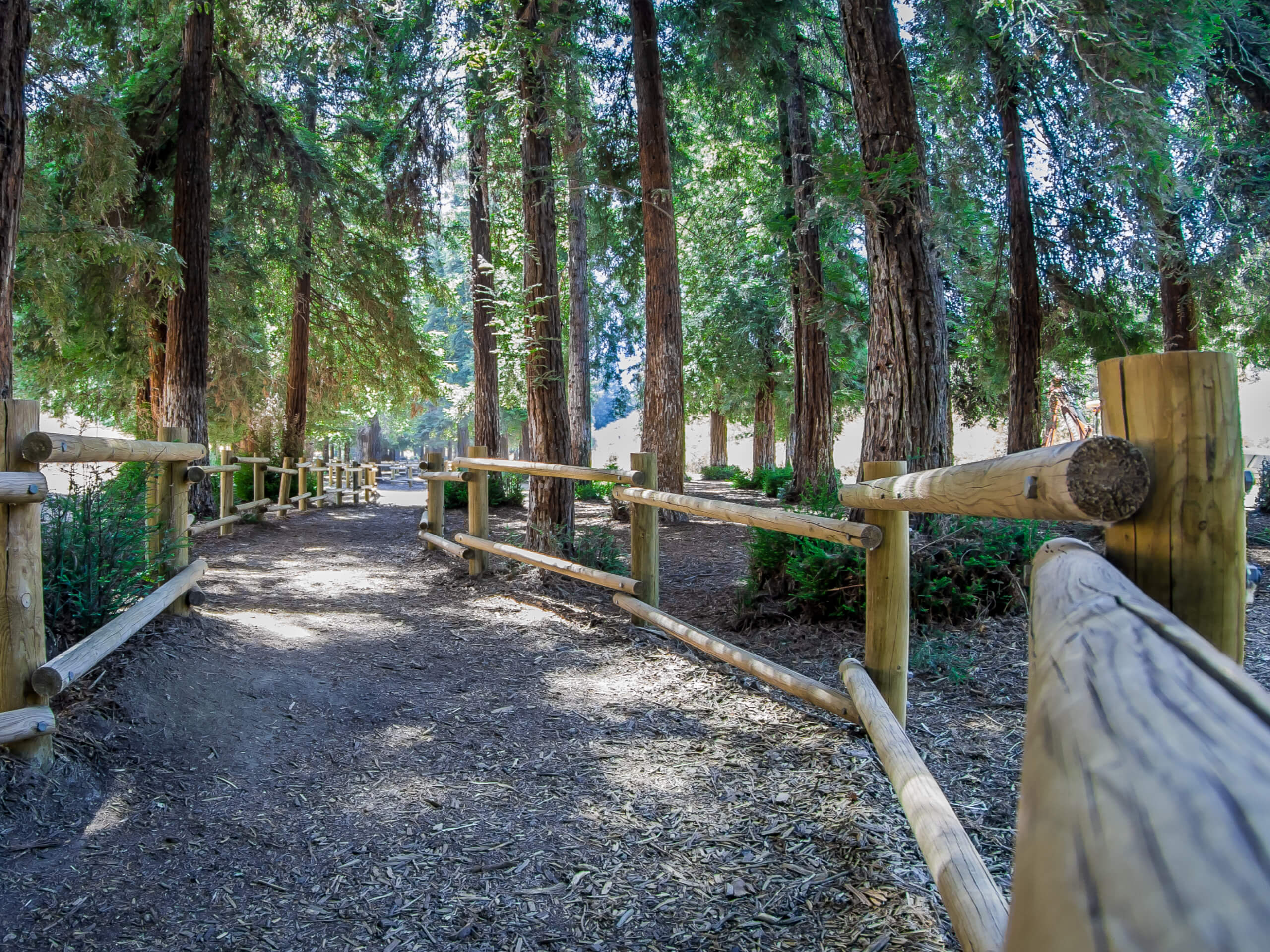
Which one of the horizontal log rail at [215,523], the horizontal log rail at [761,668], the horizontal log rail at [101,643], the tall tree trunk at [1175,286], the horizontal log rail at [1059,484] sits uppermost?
the tall tree trunk at [1175,286]

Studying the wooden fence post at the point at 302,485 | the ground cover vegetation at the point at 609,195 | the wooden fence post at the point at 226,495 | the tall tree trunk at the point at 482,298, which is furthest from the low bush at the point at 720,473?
the wooden fence post at the point at 226,495

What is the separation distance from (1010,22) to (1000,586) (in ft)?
14.0

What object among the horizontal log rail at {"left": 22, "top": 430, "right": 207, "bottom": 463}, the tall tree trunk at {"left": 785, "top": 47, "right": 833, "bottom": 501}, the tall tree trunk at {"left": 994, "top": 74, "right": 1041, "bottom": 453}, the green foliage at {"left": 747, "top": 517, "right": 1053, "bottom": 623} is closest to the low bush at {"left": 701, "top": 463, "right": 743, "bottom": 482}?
the tall tree trunk at {"left": 785, "top": 47, "right": 833, "bottom": 501}

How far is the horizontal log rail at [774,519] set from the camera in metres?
3.49

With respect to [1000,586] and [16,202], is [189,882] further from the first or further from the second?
[1000,586]

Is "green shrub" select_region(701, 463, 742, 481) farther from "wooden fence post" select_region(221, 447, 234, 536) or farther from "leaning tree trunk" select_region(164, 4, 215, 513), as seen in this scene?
"leaning tree trunk" select_region(164, 4, 215, 513)

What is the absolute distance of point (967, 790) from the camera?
10.9 feet

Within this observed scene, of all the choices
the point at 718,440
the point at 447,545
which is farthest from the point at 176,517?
the point at 718,440

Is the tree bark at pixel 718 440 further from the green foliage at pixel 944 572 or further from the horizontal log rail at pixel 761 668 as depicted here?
the horizontal log rail at pixel 761 668

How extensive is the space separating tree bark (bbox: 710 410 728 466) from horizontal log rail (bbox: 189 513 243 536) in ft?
66.9

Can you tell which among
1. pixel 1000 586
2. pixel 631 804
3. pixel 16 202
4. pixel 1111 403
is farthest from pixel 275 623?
pixel 1111 403

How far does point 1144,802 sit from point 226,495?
12.8 metres

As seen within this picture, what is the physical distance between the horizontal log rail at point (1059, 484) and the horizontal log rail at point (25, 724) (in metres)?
3.59

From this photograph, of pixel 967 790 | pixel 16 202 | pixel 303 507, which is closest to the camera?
pixel 967 790
